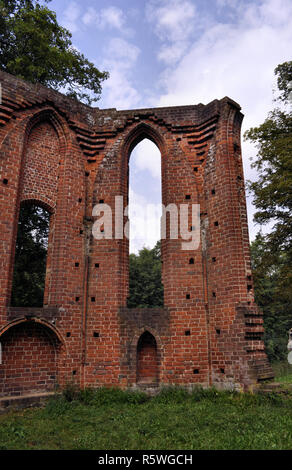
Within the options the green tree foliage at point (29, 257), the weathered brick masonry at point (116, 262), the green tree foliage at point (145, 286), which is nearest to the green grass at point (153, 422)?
the weathered brick masonry at point (116, 262)

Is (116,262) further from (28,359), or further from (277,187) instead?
(277,187)

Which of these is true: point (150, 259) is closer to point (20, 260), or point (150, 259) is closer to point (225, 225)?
point (20, 260)

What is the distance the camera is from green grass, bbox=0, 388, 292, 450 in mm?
4945

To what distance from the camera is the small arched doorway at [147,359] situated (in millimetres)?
8844

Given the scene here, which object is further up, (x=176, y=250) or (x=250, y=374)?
(x=176, y=250)

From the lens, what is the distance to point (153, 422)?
605 cm

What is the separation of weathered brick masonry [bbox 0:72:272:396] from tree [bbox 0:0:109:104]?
5.05 meters

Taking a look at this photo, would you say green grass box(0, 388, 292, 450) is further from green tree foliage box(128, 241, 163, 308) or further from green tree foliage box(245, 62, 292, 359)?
green tree foliage box(128, 241, 163, 308)

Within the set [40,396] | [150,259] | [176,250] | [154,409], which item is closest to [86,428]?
[154,409]

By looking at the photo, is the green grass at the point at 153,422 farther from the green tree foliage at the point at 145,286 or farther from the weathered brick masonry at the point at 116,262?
the green tree foliage at the point at 145,286

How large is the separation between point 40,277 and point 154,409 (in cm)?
971

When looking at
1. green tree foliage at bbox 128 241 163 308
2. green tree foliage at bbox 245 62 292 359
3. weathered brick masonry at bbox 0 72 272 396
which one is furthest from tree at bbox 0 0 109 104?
green tree foliage at bbox 128 241 163 308

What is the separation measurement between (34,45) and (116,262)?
1088cm

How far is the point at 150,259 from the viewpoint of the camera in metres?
33.6
